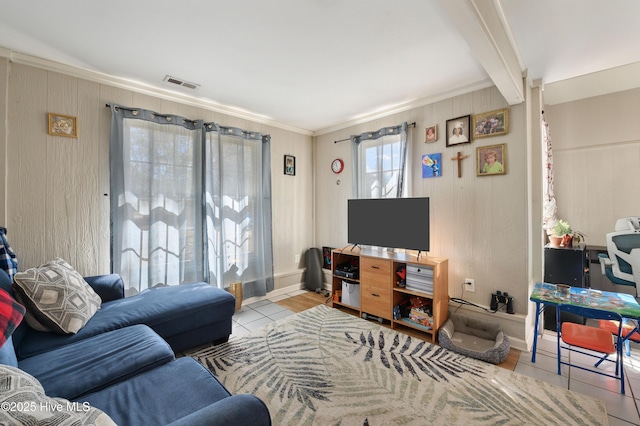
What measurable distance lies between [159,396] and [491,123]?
3.27m

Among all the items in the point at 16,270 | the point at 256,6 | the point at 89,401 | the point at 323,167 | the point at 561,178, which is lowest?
the point at 89,401

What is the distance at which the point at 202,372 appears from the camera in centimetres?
140

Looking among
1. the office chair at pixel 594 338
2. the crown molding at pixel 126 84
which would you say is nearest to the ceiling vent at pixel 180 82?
the crown molding at pixel 126 84

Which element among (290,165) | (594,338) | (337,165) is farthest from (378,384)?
(290,165)

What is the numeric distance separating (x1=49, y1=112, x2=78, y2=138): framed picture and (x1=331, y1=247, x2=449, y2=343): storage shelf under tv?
9.78 feet

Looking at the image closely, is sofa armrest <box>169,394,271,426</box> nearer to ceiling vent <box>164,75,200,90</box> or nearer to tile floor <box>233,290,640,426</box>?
tile floor <box>233,290,640,426</box>

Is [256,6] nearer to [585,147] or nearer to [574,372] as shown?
[574,372]

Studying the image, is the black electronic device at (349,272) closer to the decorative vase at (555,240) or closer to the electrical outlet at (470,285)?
the electrical outlet at (470,285)

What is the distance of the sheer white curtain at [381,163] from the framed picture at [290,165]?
0.97 meters

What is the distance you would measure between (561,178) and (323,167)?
10.5 feet

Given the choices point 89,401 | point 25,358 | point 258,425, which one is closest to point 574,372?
point 258,425

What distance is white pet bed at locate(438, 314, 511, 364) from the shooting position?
2.20m

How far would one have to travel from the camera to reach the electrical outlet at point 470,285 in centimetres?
274

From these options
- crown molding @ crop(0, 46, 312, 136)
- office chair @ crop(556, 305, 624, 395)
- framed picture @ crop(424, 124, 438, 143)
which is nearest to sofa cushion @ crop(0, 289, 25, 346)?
crown molding @ crop(0, 46, 312, 136)
